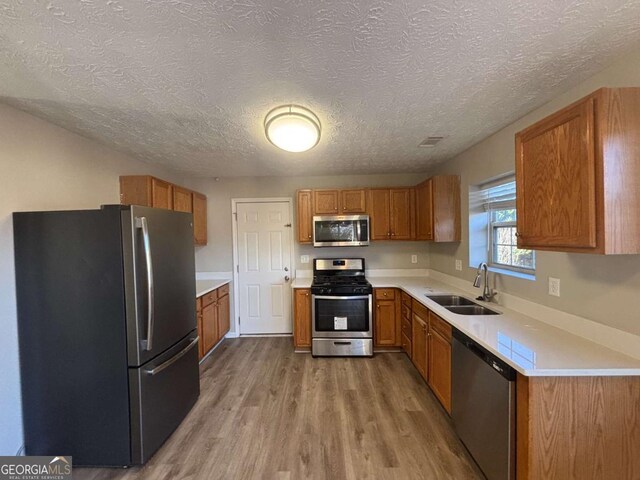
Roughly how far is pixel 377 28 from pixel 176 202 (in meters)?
2.74

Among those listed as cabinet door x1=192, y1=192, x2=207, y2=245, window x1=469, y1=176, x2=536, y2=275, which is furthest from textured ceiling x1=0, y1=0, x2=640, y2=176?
cabinet door x1=192, y1=192, x2=207, y2=245

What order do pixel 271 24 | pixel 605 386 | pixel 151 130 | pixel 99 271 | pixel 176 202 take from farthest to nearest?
pixel 176 202, pixel 151 130, pixel 99 271, pixel 605 386, pixel 271 24

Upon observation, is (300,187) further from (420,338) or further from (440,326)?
(440,326)

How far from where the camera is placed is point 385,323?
134 inches

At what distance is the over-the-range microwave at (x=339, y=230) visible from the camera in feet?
11.9

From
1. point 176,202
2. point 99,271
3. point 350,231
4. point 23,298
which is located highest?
point 176,202

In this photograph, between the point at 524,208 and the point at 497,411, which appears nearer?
the point at 497,411

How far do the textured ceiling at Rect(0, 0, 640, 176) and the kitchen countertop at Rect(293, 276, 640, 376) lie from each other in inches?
59.3

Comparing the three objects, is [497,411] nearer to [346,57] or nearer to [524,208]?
[524,208]

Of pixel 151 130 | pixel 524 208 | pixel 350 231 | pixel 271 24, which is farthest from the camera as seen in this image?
pixel 350 231

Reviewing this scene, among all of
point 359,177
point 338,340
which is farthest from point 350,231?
point 338,340

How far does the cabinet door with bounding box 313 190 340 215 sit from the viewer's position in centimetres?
372

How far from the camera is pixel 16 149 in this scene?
5.88ft

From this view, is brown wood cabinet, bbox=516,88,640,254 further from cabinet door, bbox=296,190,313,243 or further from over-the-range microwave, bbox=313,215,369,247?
cabinet door, bbox=296,190,313,243
